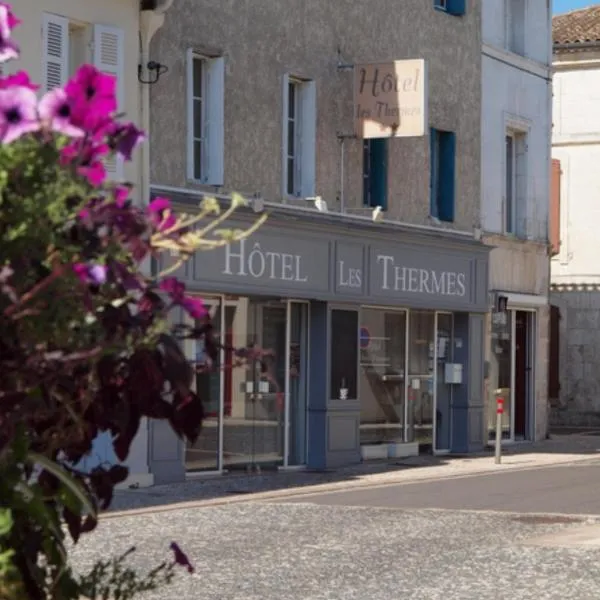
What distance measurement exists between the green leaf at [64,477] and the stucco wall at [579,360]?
114ft

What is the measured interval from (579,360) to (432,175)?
12.0 meters

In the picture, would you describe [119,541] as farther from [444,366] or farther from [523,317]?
[523,317]

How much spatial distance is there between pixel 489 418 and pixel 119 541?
15.1m

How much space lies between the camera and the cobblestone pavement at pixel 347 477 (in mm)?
18816

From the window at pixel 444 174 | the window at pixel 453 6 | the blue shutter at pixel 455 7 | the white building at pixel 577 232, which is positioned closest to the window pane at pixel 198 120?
the window at pixel 444 174

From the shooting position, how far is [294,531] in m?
15.0

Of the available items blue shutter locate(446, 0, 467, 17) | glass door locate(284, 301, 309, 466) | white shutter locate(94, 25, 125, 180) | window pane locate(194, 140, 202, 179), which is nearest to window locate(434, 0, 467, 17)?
blue shutter locate(446, 0, 467, 17)

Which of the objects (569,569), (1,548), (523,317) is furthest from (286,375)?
(1,548)

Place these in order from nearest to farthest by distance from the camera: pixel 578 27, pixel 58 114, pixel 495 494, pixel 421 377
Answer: pixel 58 114
pixel 495 494
pixel 421 377
pixel 578 27

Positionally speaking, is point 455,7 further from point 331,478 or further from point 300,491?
point 300,491

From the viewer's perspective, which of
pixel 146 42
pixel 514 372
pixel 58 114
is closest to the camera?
pixel 58 114

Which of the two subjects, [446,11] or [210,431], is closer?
[210,431]

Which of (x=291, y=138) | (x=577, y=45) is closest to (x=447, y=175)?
(x=291, y=138)

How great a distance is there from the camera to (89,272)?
123 inches
